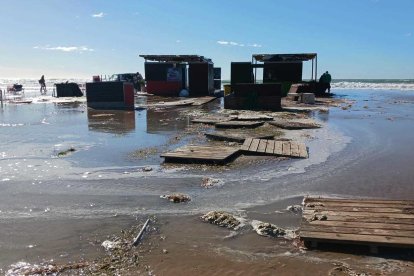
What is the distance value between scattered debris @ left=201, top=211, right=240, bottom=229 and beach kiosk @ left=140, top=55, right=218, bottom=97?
1240 inches

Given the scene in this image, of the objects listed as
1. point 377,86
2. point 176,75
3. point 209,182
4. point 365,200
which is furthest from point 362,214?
point 377,86

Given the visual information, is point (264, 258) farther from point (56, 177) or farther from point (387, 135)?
point (387, 135)

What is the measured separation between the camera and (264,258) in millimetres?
5031

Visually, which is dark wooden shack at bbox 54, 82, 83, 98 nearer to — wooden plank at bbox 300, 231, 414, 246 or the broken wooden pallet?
the broken wooden pallet

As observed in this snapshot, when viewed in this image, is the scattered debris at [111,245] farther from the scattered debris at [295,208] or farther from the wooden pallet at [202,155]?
the wooden pallet at [202,155]

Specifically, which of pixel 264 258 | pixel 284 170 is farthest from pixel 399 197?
pixel 264 258

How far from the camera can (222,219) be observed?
6188 millimetres

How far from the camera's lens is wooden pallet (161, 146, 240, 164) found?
9906 mm

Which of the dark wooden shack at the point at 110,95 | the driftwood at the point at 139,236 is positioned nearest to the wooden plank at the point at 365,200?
the driftwood at the point at 139,236

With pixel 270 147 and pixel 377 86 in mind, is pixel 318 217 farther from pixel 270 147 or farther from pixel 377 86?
pixel 377 86

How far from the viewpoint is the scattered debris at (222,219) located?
238 inches

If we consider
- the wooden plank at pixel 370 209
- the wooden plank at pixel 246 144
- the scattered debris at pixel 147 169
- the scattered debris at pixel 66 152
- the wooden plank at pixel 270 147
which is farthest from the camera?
the wooden plank at pixel 246 144

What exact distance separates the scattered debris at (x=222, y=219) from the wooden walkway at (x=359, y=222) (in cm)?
98

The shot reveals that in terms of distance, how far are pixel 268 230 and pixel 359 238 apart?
1.20 metres
